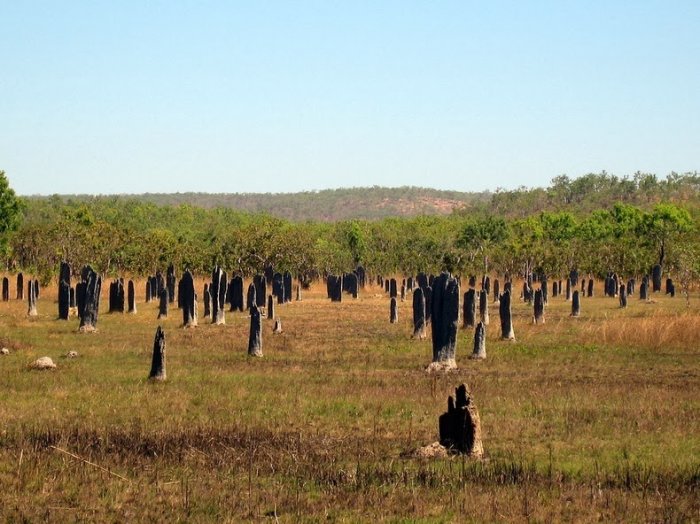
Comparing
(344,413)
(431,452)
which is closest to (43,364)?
(344,413)

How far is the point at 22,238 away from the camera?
3642 inches

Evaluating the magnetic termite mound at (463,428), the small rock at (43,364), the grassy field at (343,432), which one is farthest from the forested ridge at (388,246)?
the magnetic termite mound at (463,428)

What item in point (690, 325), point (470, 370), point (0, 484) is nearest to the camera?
point (0, 484)

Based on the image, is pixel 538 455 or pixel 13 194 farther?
pixel 13 194

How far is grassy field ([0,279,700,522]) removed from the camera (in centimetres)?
1262

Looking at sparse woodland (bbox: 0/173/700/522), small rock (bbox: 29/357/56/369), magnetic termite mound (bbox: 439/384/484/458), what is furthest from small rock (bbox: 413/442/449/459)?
small rock (bbox: 29/357/56/369)

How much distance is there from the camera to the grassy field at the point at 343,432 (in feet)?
41.4

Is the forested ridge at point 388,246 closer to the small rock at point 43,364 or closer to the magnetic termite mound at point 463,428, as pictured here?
the small rock at point 43,364

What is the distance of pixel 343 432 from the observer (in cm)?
1806

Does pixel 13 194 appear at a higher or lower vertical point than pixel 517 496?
higher

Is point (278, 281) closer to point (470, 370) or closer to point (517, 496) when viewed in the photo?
point (470, 370)

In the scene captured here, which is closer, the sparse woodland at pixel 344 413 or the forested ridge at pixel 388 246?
the sparse woodland at pixel 344 413

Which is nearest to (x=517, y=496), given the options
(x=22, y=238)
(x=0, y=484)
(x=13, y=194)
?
(x=0, y=484)

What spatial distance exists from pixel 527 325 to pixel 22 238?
61018 mm
